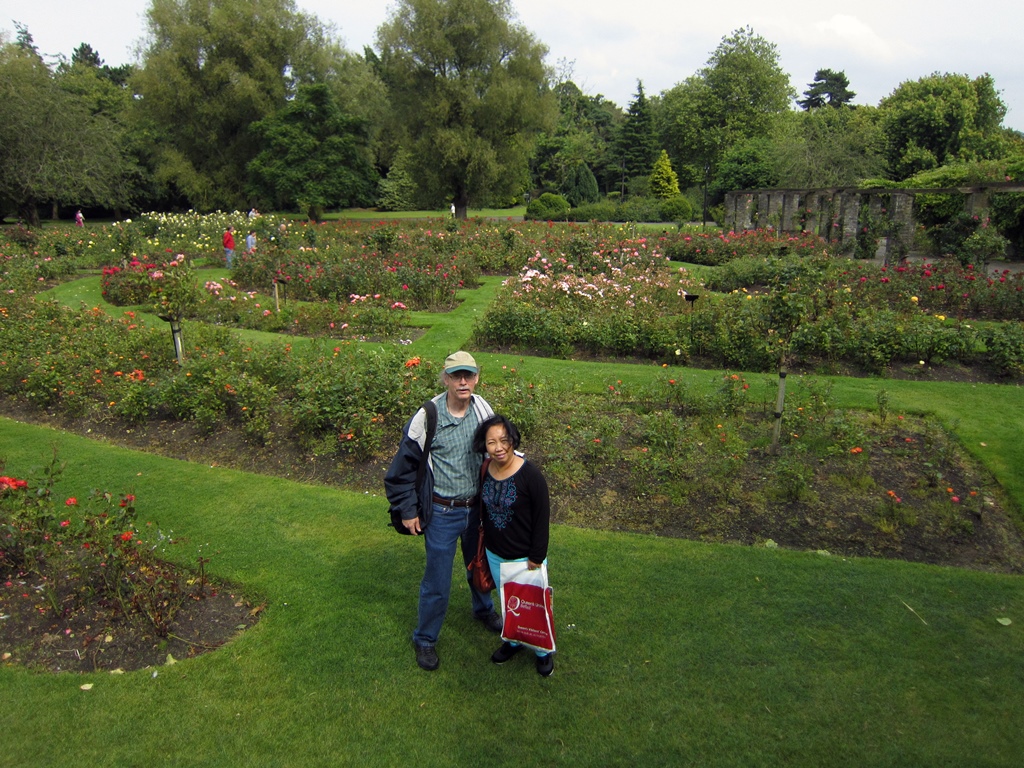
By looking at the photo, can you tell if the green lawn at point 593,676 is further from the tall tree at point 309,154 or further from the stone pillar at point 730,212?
the tall tree at point 309,154

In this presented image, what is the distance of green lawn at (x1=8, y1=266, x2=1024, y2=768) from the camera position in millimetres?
3334

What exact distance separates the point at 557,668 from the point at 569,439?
Answer: 2868 mm

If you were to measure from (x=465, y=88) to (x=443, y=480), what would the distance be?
30.4 m

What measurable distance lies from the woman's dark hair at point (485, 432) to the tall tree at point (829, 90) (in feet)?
234

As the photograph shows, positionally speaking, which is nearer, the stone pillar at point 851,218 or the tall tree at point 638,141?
the stone pillar at point 851,218

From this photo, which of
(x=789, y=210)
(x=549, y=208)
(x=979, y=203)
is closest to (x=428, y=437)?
(x=979, y=203)

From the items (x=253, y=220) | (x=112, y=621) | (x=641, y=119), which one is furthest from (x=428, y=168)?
(x=112, y=621)

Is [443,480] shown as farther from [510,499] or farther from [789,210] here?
[789,210]

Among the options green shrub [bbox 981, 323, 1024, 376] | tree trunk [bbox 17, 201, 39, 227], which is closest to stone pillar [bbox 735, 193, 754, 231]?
green shrub [bbox 981, 323, 1024, 376]

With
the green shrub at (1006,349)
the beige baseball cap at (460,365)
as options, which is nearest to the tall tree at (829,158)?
the green shrub at (1006,349)

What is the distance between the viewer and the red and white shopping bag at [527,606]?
360 centimetres

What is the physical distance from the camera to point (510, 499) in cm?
355

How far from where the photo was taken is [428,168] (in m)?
32.0

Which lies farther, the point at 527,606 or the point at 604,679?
the point at 604,679
